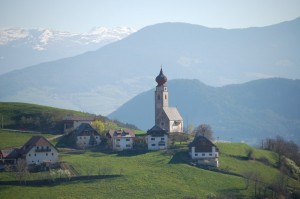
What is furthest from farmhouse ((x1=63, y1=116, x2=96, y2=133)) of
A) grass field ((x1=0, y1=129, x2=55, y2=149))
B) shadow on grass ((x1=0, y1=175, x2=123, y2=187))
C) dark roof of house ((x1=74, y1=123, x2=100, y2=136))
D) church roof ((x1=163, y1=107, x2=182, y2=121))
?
shadow on grass ((x1=0, y1=175, x2=123, y2=187))

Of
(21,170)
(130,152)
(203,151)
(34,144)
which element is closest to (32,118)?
(130,152)

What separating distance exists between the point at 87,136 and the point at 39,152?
18055 millimetres

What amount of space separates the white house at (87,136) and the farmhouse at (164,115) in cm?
1814

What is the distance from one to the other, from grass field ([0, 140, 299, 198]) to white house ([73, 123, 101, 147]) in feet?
20.9

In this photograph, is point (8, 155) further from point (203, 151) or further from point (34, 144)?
point (203, 151)

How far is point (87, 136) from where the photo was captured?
112 metres

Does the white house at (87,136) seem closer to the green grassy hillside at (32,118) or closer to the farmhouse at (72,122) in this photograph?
the farmhouse at (72,122)

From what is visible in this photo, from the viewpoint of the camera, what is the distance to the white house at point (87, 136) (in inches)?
4405

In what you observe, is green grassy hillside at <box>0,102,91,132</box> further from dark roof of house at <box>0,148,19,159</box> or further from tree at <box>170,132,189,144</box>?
dark roof of house at <box>0,148,19,159</box>

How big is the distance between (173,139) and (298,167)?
24.5 m

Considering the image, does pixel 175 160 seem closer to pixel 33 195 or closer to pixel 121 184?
pixel 121 184

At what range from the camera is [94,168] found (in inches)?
3637

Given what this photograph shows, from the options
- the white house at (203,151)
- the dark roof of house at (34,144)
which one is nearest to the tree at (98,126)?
the white house at (203,151)

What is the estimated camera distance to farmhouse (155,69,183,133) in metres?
126
